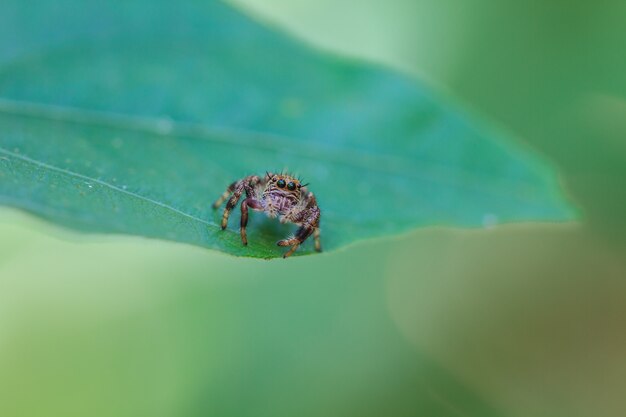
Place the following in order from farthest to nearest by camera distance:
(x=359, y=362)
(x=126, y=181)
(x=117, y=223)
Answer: (x=359, y=362), (x=126, y=181), (x=117, y=223)

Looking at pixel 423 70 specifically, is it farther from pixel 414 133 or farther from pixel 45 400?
pixel 45 400

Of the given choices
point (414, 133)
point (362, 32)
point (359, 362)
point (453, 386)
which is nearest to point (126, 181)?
point (414, 133)

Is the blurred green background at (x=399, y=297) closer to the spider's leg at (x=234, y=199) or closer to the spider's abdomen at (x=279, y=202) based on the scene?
the spider's abdomen at (x=279, y=202)

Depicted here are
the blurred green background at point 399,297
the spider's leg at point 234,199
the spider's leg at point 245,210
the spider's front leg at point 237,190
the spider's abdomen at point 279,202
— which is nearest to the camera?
the spider's leg at point 245,210

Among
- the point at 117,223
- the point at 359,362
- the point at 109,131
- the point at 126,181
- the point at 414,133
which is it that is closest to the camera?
the point at 117,223

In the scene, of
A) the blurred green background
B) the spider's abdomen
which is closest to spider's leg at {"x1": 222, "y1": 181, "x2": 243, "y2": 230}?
the spider's abdomen

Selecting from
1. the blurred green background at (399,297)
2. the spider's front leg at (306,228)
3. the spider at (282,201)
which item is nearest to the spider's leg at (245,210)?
the spider at (282,201)

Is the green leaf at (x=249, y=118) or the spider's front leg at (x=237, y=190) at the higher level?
the green leaf at (x=249, y=118)
